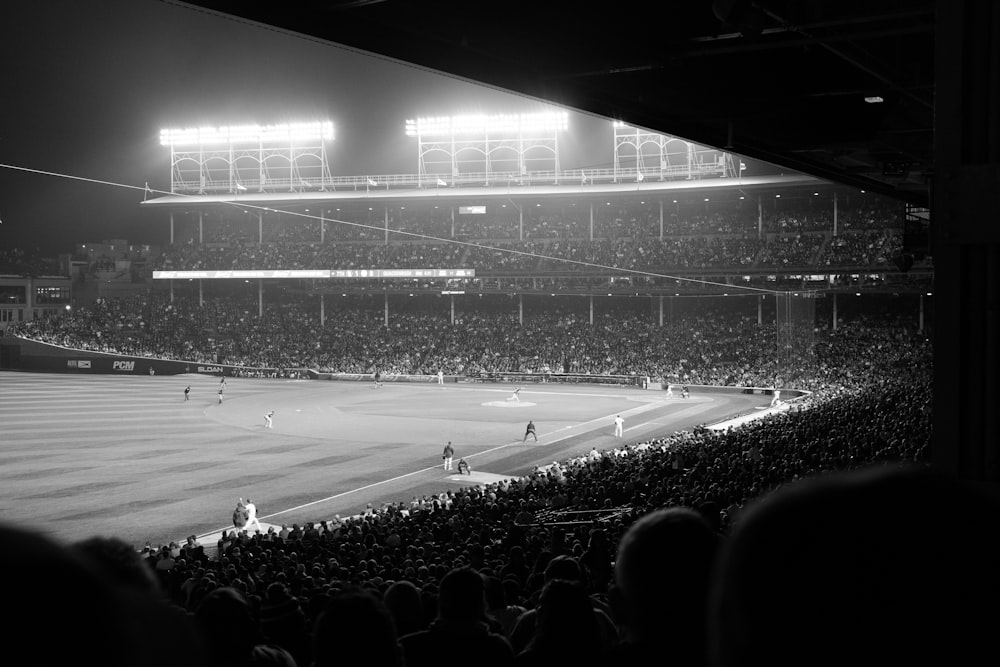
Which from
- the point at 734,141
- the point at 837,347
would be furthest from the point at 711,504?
the point at 837,347

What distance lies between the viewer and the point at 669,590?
209 centimetres

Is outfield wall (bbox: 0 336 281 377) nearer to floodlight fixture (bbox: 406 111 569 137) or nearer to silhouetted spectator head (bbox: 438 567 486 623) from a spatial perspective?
floodlight fixture (bbox: 406 111 569 137)

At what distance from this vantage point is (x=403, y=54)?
433 inches

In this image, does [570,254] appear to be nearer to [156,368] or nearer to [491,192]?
[491,192]

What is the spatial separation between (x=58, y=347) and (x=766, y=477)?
7455 centimetres

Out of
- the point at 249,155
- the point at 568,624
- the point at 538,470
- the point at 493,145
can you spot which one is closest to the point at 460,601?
the point at 568,624

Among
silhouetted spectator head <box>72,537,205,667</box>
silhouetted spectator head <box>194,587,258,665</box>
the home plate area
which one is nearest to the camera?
silhouetted spectator head <box>72,537,205,667</box>

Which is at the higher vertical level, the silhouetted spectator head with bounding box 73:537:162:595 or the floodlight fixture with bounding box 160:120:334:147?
the floodlight fixture with bounding box 160:120:334:147

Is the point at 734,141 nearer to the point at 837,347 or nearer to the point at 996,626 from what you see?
the point at 996,626

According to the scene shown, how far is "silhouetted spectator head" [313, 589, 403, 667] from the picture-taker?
2855 mm

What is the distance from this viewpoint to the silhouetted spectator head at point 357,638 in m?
2.86

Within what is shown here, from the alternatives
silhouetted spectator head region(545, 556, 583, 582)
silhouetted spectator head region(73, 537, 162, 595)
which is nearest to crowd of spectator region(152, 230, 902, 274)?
silhouetted spectator head region(545, 556, 583, 582)

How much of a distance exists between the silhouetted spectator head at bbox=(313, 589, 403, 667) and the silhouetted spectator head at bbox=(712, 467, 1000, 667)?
1951mm

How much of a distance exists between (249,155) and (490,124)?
25.1 metres
